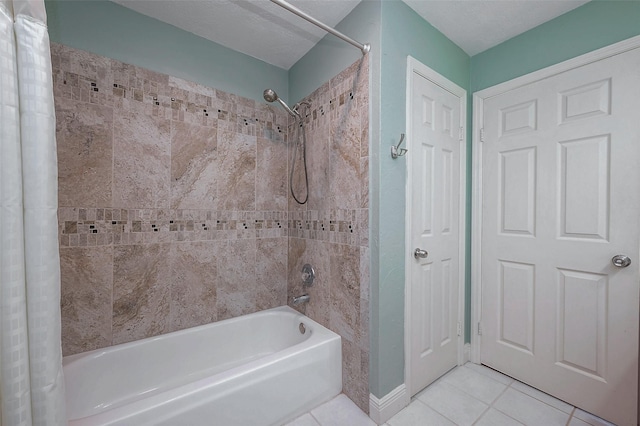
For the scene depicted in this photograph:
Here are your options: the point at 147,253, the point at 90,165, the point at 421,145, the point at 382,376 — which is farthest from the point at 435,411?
the point at 90,165

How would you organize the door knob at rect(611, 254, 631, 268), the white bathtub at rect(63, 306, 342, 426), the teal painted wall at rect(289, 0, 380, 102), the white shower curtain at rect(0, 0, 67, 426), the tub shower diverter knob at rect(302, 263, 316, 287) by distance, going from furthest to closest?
the tub shower diverter knob at rect(302, 263, 316, 287), the teal painted wall at rect(289, 0, 380, 102), the door knob at rect(611, 254, 631, 268), the white bathtub at rect(63, 306, 342, 426), the white shower curtain at rect(0, 0, 67, 426)

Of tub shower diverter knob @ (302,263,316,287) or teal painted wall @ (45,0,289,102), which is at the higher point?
teal painted wall @ (45,0,289,102)

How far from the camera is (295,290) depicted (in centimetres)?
204

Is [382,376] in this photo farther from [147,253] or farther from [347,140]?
[147,253]

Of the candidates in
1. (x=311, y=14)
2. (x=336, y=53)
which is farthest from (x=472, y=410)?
(x=311, y=14)

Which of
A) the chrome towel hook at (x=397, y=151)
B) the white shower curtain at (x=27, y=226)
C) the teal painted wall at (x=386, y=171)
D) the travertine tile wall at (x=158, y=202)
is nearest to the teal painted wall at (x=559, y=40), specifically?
the teal painted wall at (x=386, y=171)

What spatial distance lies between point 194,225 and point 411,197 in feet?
4.61

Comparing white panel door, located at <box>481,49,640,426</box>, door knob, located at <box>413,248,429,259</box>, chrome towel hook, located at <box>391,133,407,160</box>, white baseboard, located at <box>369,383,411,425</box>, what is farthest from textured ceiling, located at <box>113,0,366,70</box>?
white baseboard, located at <box>369,383,411,425</box>

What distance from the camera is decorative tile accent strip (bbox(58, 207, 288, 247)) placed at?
138 cm

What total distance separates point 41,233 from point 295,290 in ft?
5.03

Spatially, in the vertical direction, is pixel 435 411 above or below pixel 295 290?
below

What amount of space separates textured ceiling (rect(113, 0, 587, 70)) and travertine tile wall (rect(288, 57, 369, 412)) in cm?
38

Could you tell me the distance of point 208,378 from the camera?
117cm

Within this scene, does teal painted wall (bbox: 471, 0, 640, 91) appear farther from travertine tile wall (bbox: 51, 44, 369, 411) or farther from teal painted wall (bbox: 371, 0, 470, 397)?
travertine tile wall (bbox: 51, 44, 369, 411)
